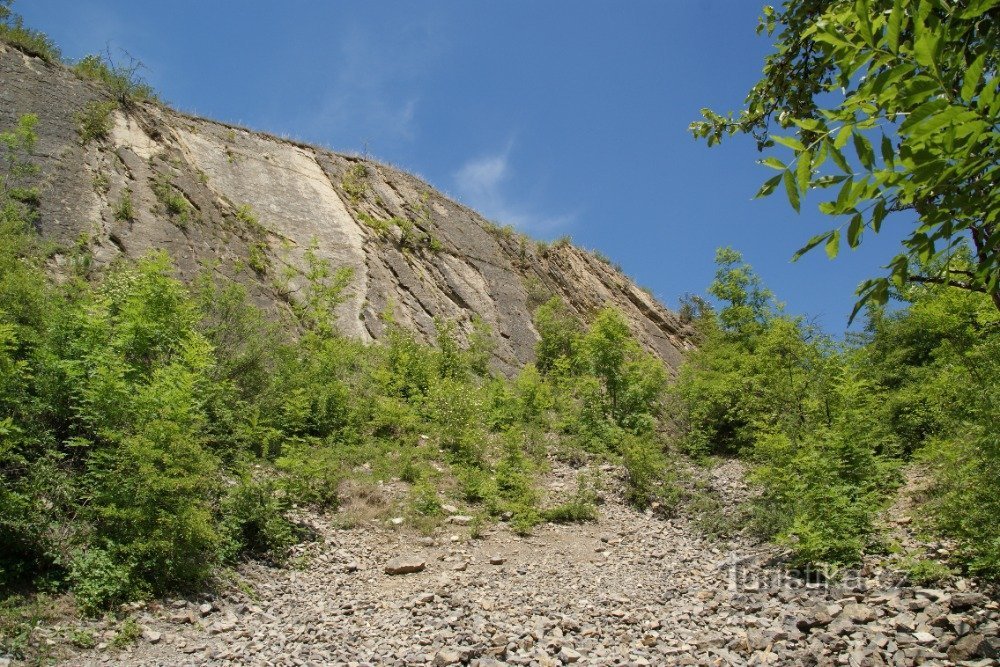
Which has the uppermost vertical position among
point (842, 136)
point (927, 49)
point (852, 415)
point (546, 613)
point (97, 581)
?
point (852, 415)

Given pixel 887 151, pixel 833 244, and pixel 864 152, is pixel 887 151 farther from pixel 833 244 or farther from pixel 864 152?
pixel 833 244

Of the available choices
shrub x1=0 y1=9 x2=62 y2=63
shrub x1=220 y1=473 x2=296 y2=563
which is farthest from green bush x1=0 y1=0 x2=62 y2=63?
shrub x1=220 y1=473 x2=296 y2=563

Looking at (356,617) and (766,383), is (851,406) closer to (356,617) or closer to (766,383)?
(766,383)

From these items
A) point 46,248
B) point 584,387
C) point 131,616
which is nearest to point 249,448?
point 131,616

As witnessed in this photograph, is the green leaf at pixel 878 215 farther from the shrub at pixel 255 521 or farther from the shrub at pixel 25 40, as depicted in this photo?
the shrub at pixel 25 40

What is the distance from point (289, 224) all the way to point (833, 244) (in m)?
16.3

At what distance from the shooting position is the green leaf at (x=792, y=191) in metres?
1.84

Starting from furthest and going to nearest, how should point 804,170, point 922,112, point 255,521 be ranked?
point 255,521 → point 804,170 → point 922,112

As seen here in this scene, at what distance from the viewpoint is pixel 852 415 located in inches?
320

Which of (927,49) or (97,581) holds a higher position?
(927,49)

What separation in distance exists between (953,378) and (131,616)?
9.92 metres

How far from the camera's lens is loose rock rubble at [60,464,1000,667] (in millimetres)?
5082

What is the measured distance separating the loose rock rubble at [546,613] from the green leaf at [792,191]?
4.45 m

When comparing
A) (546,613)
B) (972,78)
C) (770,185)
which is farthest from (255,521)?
(972,78)
